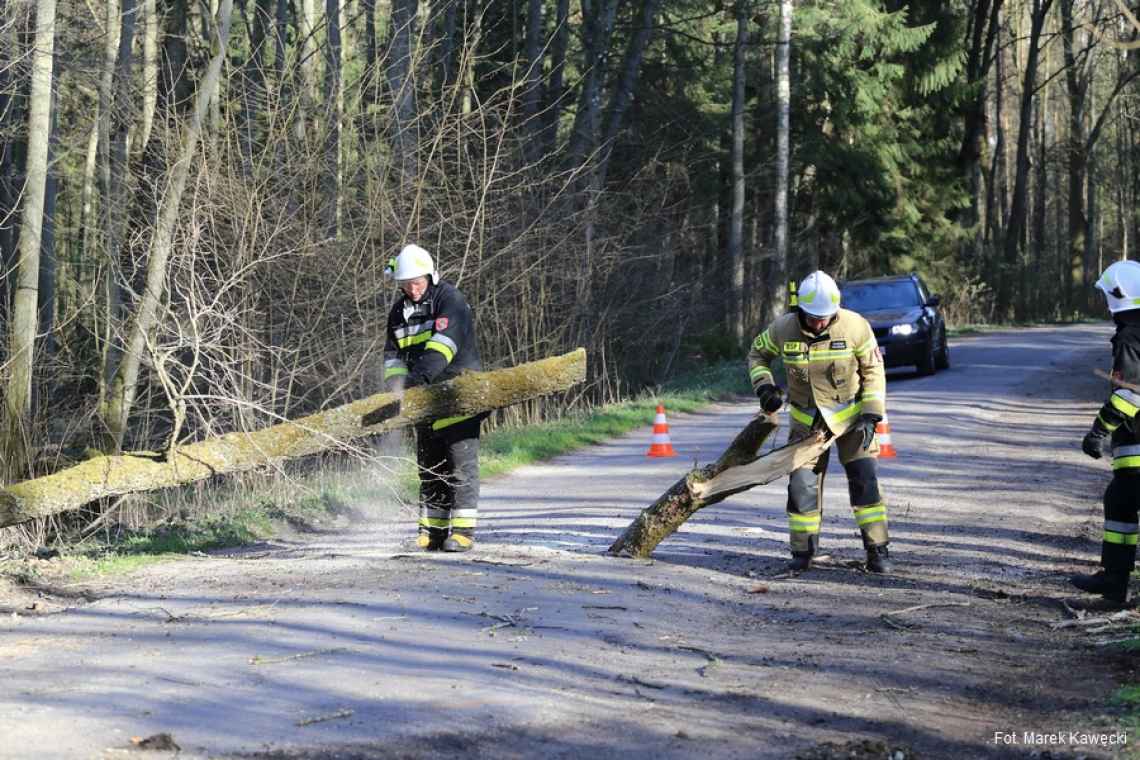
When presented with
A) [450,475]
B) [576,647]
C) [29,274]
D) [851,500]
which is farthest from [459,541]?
[29,274]

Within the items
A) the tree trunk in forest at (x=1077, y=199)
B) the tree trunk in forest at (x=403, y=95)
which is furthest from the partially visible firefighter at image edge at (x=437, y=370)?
the tree trunk in forest at (x=1077, y=199)

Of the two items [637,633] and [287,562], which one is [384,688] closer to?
[637,633]

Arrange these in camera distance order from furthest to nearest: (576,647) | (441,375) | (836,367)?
(441,375)
(836,367)
(576,647)

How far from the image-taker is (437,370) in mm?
9664

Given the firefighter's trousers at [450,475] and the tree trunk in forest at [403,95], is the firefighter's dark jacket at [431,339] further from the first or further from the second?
the tree trunk in forest at [403,95]

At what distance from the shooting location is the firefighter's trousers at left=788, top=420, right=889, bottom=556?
31.0ft

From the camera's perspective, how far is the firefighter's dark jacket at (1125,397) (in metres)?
8.38

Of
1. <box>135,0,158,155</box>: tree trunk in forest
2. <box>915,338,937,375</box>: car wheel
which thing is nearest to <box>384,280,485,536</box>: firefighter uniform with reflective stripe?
<box>135,0,158,155</box>: tree trunk in forest

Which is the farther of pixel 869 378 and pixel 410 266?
pixel 410 266

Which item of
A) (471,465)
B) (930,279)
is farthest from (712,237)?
(471,465)

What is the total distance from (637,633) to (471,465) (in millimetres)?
2752

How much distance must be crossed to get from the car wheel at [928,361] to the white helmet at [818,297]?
16.6 meters

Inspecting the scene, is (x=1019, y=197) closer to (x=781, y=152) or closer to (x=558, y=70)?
(x=781, y=152)

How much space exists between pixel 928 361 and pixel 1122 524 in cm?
1700
